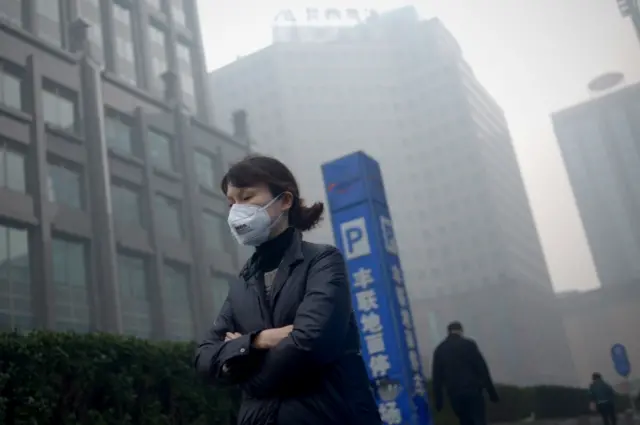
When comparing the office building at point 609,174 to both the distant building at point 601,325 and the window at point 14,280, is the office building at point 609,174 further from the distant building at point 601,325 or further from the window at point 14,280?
the window at point 14,280

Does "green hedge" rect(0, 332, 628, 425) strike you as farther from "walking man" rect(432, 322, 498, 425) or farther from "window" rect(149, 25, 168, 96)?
"window" rect(149, 25, 168, 96)

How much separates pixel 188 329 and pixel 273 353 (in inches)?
803

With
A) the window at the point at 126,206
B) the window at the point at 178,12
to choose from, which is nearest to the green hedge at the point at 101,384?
the window at the point at 126,206

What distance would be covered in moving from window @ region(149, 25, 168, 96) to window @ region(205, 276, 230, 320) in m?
8.61

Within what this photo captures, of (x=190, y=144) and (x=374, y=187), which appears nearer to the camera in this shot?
(x=374, y=187)

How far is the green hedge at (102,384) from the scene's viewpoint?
510 centimetres

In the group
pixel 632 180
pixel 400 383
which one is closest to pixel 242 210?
pixel 400 383

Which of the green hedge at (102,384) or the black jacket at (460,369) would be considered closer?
the green hedge at (102,384)

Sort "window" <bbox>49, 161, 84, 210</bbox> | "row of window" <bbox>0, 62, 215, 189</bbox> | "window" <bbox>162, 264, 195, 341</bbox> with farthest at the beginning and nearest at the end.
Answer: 1. "window" <bbox>162, 264, 195, 341</bbox>
2. "window" <bbox>49, 161, 84, 210</bbox>
3. "row of window" <bbox>0, 62, 215, 189</bbox>

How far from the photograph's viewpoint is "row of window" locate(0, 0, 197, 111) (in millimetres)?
19977

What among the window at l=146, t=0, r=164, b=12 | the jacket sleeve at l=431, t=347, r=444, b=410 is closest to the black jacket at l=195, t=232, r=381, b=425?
the jacket sleeve at l=431, t=347, r=444, b=410

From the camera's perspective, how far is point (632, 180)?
6400 centimetres

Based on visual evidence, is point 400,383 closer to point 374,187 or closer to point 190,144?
point 374,187

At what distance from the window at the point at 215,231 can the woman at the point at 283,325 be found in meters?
22.3
